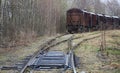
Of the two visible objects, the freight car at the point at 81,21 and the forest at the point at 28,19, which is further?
Result: the freight car at the point at 81,21

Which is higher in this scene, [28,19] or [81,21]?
[28,19]

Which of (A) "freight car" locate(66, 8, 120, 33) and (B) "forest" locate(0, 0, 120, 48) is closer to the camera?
(B) "forest" locate(0, 0, 120, 48)

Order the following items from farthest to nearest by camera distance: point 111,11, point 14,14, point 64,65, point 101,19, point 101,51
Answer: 1. point 111,11
2. point 101,19
3. point 14,14
4. point 101,51
5. point 64,65

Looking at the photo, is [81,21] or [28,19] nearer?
[28,19]

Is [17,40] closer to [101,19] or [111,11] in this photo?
[101,19]

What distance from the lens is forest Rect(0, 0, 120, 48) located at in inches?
830

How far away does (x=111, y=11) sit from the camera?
7475 cm

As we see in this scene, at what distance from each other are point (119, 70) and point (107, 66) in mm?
1057

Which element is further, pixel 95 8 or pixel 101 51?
pixel 95 8

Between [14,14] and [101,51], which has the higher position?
[14,14]

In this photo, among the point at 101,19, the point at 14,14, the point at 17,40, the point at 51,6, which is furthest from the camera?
the point at 101,19

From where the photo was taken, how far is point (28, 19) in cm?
2712

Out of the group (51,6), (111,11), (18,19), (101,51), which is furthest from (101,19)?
(111,11)

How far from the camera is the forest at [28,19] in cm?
2109
